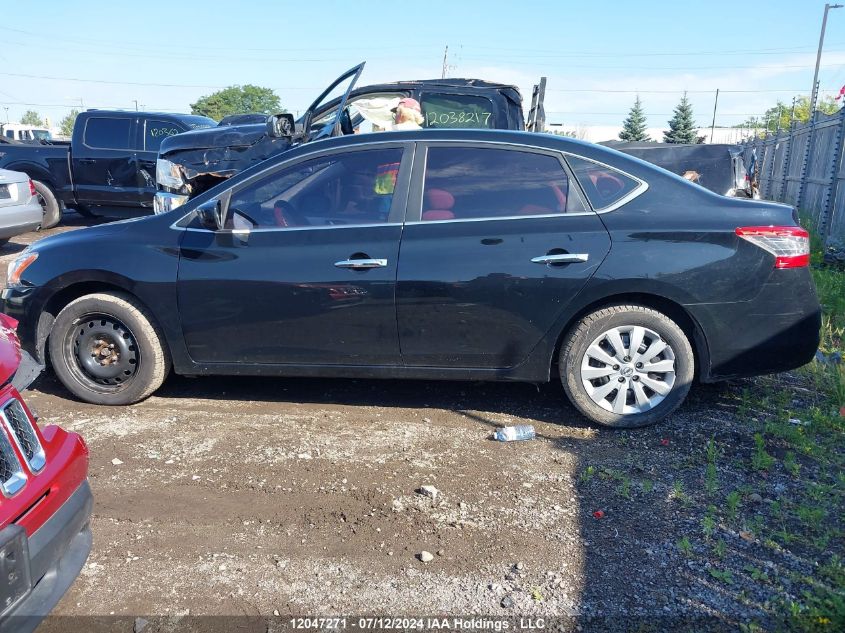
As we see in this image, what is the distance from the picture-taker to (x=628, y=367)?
4316mm

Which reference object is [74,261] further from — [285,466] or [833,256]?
[833,256]

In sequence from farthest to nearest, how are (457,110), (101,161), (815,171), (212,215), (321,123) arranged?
(101,161)
(815,171)
(457,110)
(321,123)
(212,215)

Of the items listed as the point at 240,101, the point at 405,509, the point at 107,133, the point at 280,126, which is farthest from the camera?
the point at 240,101

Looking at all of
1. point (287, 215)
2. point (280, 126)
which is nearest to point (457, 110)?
point (280, 126)

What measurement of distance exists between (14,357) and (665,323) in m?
3.34

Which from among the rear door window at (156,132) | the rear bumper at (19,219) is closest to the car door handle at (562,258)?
the rear bumper at (19,219)

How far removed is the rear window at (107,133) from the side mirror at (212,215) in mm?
9296

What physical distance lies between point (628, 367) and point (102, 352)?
3.35 meters

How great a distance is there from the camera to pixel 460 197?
4.40 meters

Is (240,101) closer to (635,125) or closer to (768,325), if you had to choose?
(635,125)

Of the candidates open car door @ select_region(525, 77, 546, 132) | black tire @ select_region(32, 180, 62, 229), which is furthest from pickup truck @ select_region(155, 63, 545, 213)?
black tire @ select_region(32, 180, 62, 229)

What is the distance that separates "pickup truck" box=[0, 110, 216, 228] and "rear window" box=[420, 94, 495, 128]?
574 cm

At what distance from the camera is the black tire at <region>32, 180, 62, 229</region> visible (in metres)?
12.5

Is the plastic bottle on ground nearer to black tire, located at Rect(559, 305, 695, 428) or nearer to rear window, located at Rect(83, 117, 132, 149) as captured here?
black tire, located at Rect(559, 305, 695, 428)
